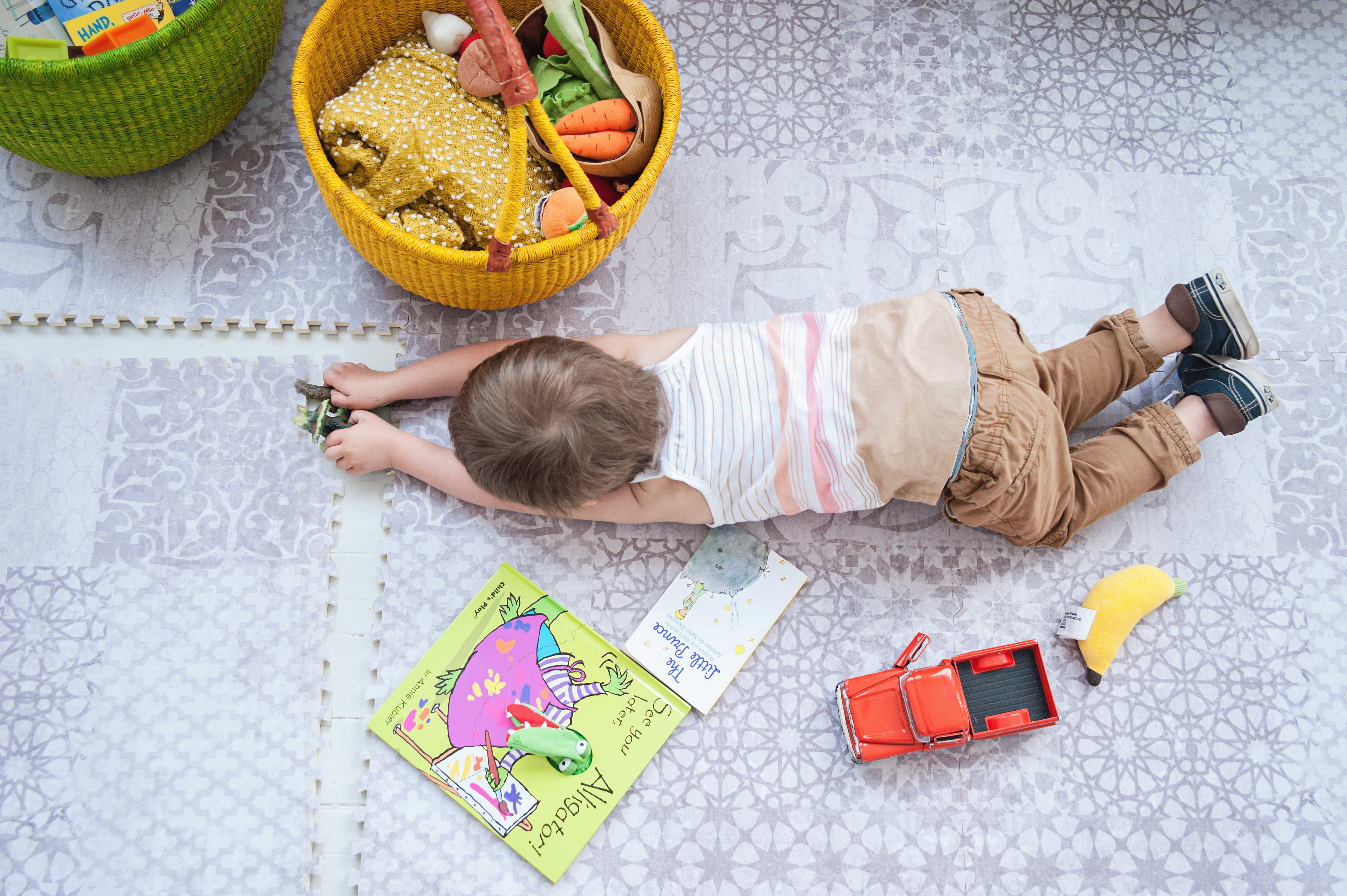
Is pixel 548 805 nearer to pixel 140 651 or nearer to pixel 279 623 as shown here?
pixel 279 623

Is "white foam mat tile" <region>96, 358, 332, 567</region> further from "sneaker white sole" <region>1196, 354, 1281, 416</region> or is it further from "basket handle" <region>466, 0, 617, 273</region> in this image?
"sneaker white sole" <region>1196, 354, 1281, 416</region>

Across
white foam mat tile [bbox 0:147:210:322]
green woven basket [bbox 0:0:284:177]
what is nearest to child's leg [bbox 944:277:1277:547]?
green woven basket [bbox 0:0:284:177]

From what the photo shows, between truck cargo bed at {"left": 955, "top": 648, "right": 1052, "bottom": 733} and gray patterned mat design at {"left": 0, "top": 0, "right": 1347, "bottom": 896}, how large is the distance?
5 centimetres

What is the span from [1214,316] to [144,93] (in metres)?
1.32

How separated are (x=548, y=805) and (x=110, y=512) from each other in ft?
2.17

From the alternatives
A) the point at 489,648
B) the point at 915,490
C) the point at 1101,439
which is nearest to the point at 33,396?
the point at 489,648

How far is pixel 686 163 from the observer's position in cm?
120

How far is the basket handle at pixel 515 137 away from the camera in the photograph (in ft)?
2.62

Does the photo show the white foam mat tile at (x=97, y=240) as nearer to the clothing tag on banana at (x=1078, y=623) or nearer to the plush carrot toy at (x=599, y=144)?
the plush carrot toy at (x=599, y=144)

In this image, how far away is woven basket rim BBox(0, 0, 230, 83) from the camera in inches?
35.8

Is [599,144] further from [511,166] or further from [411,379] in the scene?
[411,379]

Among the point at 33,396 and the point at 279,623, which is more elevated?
the point at 33,396

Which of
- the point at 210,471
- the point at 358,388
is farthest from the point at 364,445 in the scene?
the point at 210,471

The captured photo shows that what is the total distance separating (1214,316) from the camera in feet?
3.54
